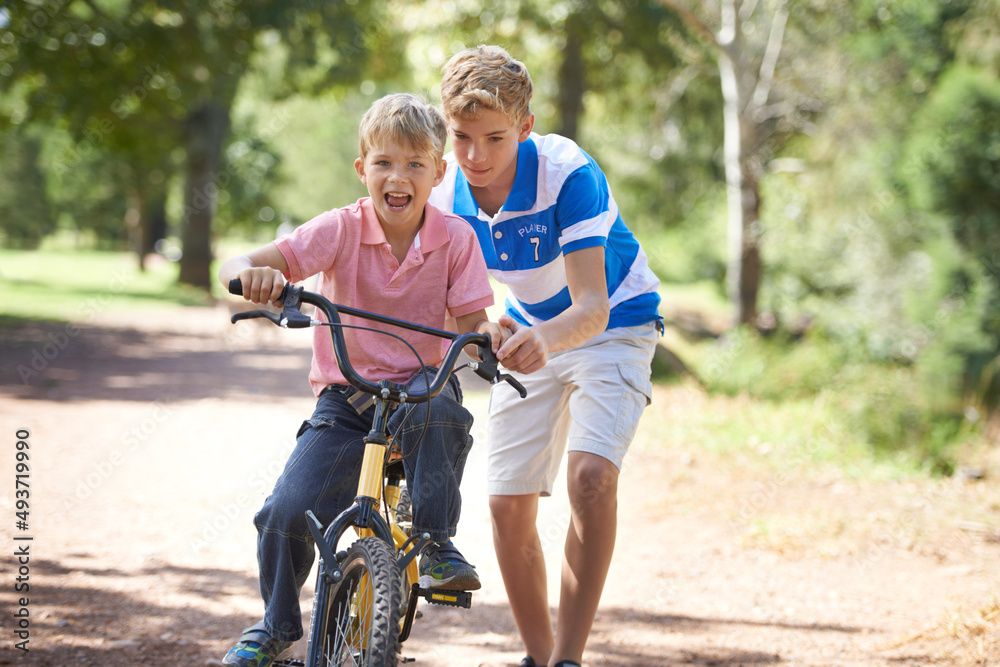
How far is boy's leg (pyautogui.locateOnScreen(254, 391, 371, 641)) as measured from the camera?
2416mm

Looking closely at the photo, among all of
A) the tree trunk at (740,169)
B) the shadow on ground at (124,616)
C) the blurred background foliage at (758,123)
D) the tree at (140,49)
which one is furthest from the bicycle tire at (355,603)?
the tree at (140,49)

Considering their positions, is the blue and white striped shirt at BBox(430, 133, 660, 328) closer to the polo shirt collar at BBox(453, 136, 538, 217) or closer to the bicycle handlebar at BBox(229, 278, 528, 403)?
the polo shirt collar at BBox(453, 136, 538, 217)

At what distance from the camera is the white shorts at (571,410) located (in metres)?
2.97

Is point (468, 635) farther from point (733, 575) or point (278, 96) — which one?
point (278, 96)

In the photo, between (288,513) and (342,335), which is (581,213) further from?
(288,513)

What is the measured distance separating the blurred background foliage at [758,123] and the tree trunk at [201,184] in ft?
0.18

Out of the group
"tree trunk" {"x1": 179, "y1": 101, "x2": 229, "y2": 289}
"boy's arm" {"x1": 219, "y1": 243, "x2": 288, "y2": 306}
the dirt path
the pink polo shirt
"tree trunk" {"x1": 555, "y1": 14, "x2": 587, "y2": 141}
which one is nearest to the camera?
"boy's arm" {"x1": 219, "y1": 243, "x2": 288, "y2": 306}

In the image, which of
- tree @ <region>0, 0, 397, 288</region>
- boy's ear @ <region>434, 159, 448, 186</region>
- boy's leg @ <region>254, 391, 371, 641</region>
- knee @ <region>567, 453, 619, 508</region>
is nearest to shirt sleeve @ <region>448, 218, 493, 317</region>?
boy's ear @ <region>434, 159, 448, 186</region>

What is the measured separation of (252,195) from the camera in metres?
32.0

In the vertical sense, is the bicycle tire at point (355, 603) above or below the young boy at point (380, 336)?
below

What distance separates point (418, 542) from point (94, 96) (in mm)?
12685

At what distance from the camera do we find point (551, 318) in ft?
9.92

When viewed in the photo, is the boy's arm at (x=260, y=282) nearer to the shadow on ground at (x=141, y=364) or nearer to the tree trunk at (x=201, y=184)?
the shadow on ground at (x=141, y=364)

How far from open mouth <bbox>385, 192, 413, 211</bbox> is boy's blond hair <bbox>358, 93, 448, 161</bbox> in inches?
5.4
